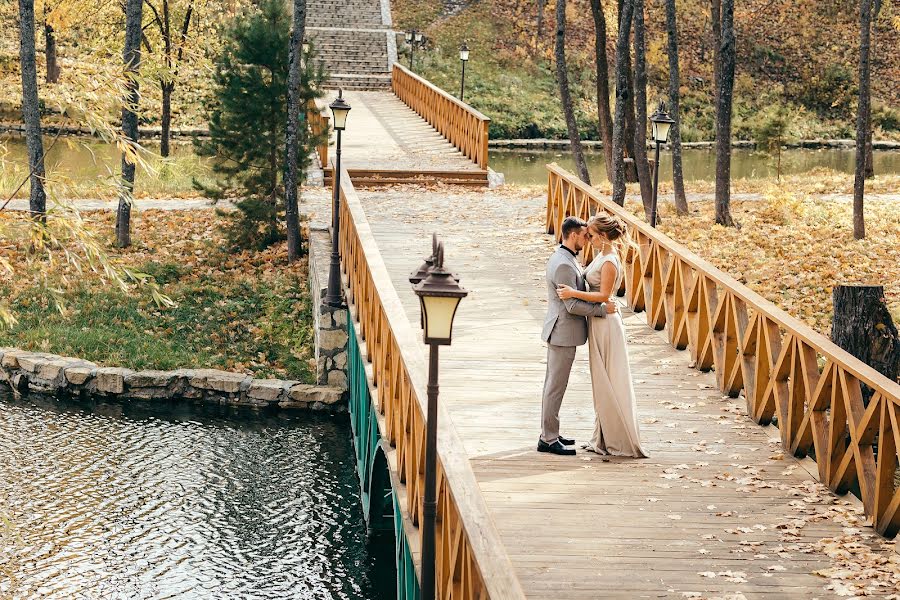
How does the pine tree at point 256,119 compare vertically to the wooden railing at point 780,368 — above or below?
above

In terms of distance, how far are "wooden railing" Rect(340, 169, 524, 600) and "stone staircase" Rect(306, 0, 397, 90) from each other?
2276 centimetres

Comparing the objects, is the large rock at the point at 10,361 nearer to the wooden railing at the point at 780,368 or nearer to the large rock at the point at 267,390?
the large rock at the point at 267,390

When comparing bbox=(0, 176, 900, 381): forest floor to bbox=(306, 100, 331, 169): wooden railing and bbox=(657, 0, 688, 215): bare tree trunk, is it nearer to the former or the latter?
bbox=(657, 0, 688, 215): bare tree trunk

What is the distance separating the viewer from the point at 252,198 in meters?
21.1

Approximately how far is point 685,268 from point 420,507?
16.1ft

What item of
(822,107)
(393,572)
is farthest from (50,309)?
(822,107)

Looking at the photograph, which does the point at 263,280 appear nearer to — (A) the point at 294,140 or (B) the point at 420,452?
(A) the point at 294,140

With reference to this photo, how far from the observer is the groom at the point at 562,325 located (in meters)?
9.09

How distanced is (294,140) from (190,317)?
11.0 ft

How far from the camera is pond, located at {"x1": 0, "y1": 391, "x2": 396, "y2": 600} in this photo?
11.5m

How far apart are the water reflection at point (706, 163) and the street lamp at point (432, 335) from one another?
991 inches

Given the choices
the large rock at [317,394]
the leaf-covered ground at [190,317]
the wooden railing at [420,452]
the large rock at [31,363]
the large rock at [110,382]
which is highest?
the wooden railing at [420,452]

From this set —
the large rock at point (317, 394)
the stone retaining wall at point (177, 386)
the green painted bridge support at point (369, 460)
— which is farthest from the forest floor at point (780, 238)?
the stone retaining wall at point (177, 386)

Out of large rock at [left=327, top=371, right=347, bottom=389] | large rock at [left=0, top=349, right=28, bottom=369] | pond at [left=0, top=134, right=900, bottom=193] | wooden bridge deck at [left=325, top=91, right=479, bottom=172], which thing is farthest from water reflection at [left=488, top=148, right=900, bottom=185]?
large rock at [left=0, top=349, right=28, bottom=369]
